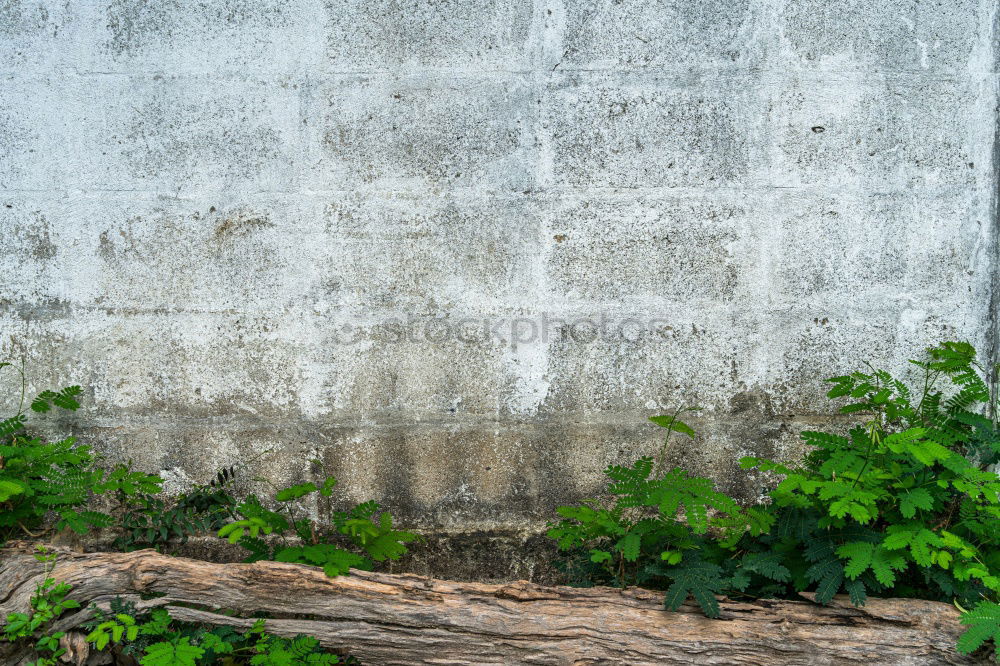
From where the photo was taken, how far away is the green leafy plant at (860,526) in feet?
8.11

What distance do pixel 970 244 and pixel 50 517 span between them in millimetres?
4413

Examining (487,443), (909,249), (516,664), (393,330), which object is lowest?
(516,664)

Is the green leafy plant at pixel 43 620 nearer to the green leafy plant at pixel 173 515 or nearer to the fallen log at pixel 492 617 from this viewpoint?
the fallen log at pixel 492 617

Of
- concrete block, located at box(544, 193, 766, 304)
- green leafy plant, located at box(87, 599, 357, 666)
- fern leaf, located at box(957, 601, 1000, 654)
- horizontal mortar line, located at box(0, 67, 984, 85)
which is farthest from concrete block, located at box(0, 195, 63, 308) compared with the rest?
fern leaf, located at box(957, 601, 1000, 654)

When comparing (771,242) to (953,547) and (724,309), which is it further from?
(953,547)

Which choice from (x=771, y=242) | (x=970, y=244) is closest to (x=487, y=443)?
(x=771, y=242)

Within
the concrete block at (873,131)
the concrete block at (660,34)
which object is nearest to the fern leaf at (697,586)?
the concrete block at (873,131)

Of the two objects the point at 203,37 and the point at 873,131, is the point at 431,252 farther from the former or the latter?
the point at 873,131

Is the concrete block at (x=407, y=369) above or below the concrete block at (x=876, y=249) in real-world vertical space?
below

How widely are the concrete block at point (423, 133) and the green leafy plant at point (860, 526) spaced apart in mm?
1361

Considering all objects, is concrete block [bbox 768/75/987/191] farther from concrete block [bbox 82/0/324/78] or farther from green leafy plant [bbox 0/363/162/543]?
green leafy plant [bbox 0/363/162/543]

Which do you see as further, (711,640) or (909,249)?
(909,249)

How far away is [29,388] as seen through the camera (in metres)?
3.20

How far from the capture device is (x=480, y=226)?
121 inches
